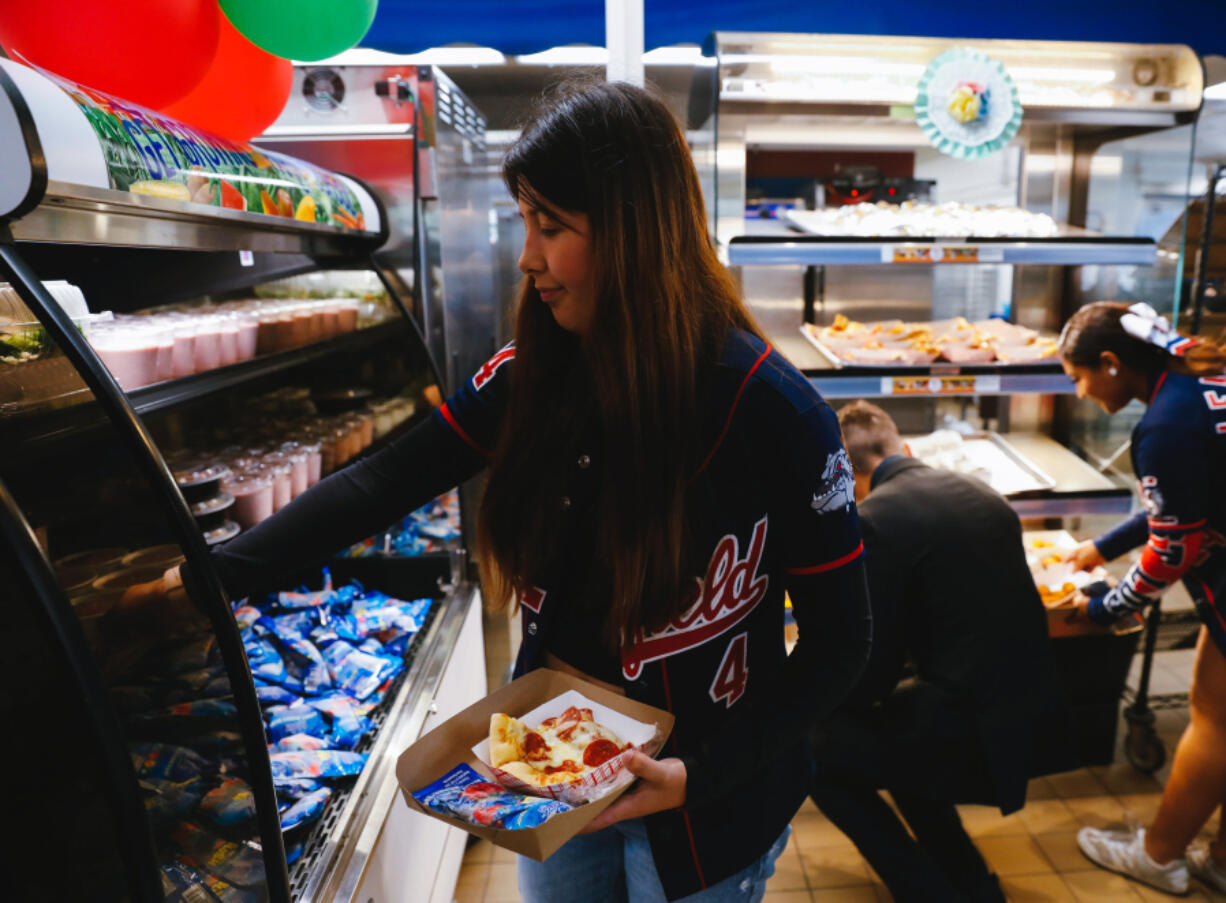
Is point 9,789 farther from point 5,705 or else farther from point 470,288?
point 470,288

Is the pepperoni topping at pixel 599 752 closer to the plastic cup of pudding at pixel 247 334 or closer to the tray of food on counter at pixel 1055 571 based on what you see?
the plastic cup of pudding at pixel 247 334

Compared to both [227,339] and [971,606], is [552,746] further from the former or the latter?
[971,606]

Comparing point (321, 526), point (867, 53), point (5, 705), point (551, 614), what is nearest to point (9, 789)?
point (5, 705)

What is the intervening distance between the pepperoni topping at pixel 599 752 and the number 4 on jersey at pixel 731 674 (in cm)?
19

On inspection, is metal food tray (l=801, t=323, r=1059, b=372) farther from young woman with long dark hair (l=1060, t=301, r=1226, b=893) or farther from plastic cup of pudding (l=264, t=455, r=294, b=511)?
plastic cup of pudding (l=264, t=455, r=294, b=511)

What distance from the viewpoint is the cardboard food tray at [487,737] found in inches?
41.4

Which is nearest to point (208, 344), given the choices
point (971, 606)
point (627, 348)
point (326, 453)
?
point (326, 453)

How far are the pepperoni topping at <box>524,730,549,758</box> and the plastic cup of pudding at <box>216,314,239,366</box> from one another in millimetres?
1245

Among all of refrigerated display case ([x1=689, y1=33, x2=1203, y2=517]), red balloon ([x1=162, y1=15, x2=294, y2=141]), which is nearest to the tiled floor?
Answer: refrigerated display case ([x1=689, y1=33, x2=1203, y2=517])

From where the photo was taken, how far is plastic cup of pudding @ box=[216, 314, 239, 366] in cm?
199

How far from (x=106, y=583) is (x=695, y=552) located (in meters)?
0.78

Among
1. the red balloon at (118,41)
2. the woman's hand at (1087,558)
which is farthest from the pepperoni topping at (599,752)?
the woman's hand at (1087,558)

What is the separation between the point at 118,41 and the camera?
5.26 feet

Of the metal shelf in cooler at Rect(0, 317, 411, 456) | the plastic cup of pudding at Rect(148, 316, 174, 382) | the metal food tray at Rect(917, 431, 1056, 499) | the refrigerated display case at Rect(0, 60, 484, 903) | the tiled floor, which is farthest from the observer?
the metal food tray at Rect(917, 431, 1056, 499)
